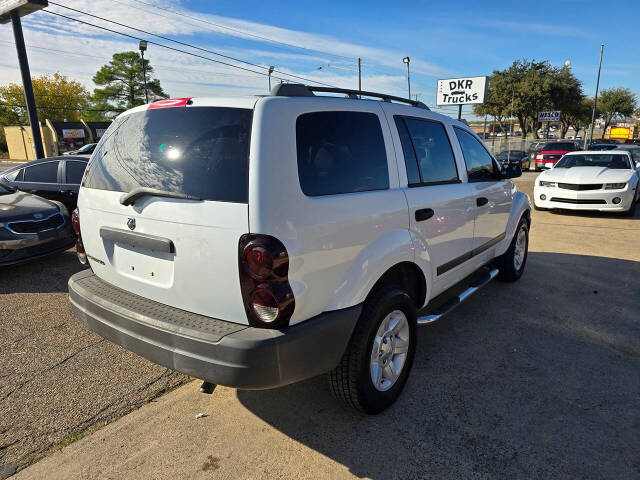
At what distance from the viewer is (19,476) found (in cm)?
220

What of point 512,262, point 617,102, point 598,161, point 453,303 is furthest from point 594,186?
point 617,102

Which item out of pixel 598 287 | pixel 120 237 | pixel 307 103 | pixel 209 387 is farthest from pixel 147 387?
pixel 598 287

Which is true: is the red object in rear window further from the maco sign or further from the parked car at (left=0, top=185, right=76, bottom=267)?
the maco sign

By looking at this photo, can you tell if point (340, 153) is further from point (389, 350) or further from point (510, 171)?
point (510, 171)

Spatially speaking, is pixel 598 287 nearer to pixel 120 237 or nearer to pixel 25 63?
pixel 120 237

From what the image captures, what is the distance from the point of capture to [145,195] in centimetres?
229

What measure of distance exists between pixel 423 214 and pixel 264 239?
1.38m

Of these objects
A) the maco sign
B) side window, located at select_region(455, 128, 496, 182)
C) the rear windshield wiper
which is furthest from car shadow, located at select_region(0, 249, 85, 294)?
the maco sign

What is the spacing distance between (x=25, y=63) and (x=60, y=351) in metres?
10.3

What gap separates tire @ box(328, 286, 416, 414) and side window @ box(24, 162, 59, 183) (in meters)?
6.83

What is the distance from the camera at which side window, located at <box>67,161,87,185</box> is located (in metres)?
7.10

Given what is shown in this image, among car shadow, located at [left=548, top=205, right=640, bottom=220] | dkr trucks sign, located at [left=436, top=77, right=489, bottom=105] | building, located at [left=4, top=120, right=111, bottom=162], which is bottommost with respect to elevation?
car shadow, located at [left=548, top=205, right=640, bottom=220]

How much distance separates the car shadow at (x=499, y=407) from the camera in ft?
7.50

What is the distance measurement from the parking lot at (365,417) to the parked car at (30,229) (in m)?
1.27
